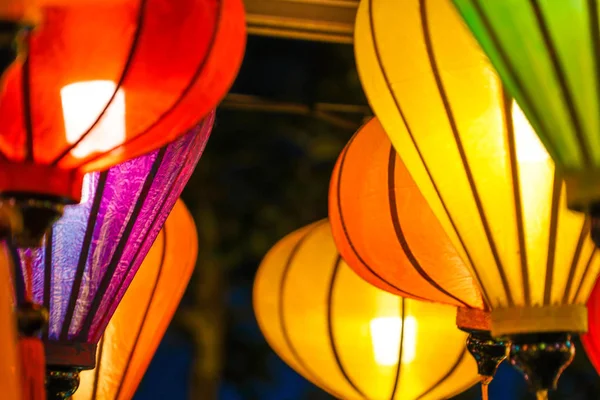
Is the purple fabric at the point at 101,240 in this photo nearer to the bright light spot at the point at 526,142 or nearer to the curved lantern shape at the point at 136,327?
→ the curved lantern shape at the point at 136,327

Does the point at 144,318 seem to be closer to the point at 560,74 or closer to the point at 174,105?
the point at 174,105

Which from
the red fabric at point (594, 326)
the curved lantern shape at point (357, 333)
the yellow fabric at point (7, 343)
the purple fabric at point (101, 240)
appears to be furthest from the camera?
the curved lantern shape at point (357, 333)

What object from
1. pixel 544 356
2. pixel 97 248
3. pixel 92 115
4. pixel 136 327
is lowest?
pixel 544 356

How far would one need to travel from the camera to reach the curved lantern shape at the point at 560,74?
3.30 ft

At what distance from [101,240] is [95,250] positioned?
20 mm

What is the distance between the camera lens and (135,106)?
115 cm

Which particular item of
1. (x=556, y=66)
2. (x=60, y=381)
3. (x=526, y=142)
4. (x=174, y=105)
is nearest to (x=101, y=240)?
(x=60, y=381)

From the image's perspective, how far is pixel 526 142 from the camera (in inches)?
49.4

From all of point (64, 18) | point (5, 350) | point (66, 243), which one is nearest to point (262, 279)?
point (66, 243)

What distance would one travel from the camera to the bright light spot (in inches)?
49.3

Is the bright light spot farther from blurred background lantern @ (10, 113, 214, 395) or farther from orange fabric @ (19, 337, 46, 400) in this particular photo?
orange fabric @ (19, 337, 46, 400)

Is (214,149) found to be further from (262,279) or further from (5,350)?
(5,350)

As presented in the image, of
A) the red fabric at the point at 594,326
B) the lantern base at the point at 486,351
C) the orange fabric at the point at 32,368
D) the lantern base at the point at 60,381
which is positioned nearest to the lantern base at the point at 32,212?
the orange fabric at the point at 32,368

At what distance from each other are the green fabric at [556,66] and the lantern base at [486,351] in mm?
672
